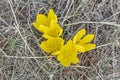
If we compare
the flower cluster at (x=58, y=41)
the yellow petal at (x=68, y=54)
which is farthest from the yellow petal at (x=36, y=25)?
the yellow petal at (x=68, y=54)

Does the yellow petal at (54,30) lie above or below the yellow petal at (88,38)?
above

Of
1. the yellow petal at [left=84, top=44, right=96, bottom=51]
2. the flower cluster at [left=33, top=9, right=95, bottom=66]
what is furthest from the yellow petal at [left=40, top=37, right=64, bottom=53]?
the yellow petal at [left=84, top=44, right=96, bottom=51]

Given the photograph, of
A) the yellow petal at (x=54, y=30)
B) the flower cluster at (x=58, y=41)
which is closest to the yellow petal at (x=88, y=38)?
the flower cluster at (x=58, y=41)

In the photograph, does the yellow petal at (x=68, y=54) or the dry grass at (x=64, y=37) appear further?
the dry grass at (x=64, y=37)

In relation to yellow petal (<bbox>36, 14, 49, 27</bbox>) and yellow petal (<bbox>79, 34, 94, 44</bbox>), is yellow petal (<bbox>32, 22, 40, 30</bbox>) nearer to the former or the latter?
yellow petal (<bbox>36, 14, 49, 27</bbox>)

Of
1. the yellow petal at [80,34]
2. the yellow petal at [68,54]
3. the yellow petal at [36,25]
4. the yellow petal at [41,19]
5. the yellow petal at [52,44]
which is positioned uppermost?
the yellow petal at [41,19]

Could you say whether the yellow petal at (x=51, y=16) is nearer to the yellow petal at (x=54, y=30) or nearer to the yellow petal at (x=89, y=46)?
the yellow petal at (x=54, y=30)
